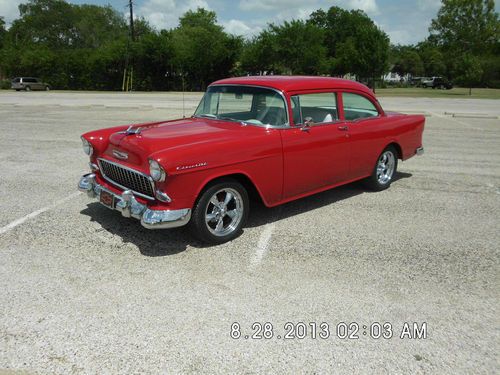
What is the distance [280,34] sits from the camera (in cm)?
4525

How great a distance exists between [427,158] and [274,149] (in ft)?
17.7

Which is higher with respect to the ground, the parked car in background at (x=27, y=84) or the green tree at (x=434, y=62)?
the green tree at (x=434, y=62)

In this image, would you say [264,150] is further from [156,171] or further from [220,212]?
[156,171]

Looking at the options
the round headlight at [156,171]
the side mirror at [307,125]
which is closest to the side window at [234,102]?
the side mirror at [307,125]

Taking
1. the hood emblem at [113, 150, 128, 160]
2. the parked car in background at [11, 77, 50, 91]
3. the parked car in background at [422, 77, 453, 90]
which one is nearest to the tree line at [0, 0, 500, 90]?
the parked car in background at [11, 77, 50, 91]

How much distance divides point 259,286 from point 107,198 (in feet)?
6.13

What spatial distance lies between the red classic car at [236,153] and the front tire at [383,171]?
0.57ft

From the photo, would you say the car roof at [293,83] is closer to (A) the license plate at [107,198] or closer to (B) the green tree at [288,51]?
(A) the license plate at [107,198]

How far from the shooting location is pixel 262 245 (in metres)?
4.39

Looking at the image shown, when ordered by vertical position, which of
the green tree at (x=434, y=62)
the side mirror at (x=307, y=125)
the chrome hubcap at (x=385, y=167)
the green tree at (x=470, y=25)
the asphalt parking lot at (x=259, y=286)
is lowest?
the asphalt parking lot at (x=259, y=286)

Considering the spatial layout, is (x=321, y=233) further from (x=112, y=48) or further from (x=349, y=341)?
(x=112, y=48)

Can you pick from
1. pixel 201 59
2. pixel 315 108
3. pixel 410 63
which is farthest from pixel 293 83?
pixel 410 63

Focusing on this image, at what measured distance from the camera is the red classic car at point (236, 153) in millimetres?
3975

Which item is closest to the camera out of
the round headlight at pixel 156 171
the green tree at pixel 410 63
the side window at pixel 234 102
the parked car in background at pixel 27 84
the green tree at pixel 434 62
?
the round headlight at pixel 156 171
